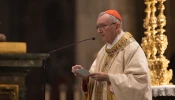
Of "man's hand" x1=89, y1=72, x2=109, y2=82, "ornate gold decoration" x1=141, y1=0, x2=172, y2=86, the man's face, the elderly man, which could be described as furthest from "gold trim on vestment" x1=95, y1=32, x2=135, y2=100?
"ornate gold decoration" x1=141, y1=0, x2=172, y2=86

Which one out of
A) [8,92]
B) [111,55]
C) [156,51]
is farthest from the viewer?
[156,51]

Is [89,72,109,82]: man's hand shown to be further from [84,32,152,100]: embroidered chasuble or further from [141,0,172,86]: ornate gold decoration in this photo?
[141,0,172,86]: ornate gold decoration

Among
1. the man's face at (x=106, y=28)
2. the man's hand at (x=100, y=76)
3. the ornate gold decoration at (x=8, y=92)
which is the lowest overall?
the ornate gold decoration at (x=8, y=92)

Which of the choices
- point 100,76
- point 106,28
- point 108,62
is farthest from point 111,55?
point 100,76

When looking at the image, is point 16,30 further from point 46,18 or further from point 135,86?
point 135,86

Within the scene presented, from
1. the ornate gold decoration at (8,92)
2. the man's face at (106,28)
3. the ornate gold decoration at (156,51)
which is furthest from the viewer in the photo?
the ornate gold decoration at (156,51)

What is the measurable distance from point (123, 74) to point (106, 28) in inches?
19.6

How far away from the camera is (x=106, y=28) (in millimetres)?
5820

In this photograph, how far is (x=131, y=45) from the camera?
5902mm

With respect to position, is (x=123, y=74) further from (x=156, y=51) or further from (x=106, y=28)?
(x=156, y=51)

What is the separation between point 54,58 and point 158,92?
3.86 meters

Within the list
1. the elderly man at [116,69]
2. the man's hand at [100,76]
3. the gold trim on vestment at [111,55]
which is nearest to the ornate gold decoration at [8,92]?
the elderly man at [116,69]

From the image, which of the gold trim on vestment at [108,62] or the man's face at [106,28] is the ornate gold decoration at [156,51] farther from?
the man's face at [106,28]

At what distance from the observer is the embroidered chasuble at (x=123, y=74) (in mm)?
5652
